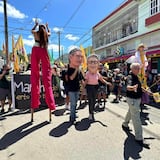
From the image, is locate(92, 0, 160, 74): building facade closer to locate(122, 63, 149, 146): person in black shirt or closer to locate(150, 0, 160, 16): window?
locate(150, 0, 160, 16): window

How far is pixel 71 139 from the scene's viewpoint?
416 cm

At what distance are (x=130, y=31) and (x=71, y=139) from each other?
25.6m

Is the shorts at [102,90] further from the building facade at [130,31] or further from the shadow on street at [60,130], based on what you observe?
the building facade at [130,31]

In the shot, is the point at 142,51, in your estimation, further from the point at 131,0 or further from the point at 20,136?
the point at 131,0

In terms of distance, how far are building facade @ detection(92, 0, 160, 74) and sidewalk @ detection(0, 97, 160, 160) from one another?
Answer: 12123mm

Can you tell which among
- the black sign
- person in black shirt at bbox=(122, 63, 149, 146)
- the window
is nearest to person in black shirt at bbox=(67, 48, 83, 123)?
person in black shirt at bbox=(122, 63, 149, 146)

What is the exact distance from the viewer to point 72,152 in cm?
356

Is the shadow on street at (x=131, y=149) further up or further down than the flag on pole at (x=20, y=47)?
further down

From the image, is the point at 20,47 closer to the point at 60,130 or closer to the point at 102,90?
the point at 102,90

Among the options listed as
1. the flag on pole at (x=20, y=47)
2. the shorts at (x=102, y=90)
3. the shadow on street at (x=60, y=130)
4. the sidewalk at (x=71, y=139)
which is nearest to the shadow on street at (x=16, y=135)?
the sidewalk at (x=71, y=139)

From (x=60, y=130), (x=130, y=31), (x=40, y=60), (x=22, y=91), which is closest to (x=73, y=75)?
(x=40, y=60)

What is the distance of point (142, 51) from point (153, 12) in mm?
16659

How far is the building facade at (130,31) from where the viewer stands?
67.0ft

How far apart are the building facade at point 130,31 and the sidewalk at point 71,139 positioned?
12.1 m
